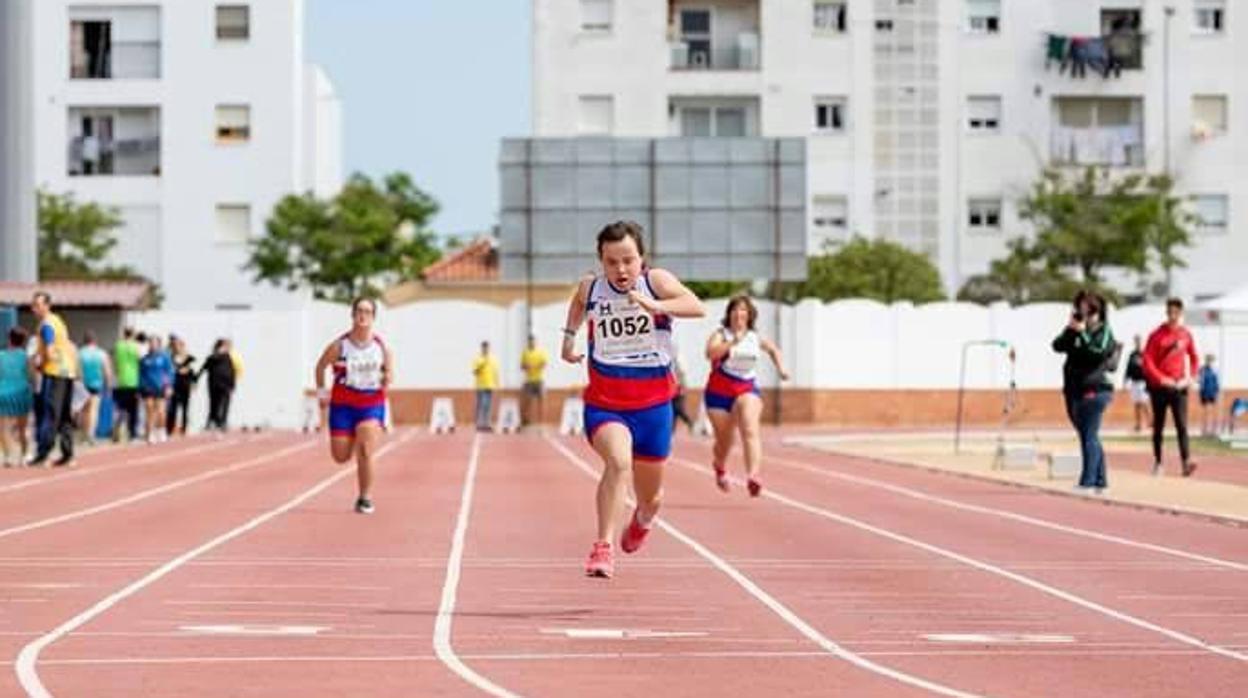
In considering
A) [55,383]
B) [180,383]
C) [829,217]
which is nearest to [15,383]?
[55,383]

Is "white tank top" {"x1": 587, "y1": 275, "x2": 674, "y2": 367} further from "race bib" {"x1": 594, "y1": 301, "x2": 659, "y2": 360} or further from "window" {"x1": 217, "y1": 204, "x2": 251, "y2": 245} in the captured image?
"window" {"x1": 217, "y1": 204, "x2": 251, "y2": 245}

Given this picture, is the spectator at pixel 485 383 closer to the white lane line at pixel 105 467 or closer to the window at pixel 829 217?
the white lane line at pixel 105 467

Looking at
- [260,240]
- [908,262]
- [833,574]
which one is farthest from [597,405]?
[260,240]

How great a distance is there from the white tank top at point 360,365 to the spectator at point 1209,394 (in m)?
29.6

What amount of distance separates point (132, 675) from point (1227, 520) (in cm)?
1392

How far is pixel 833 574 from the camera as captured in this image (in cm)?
1795

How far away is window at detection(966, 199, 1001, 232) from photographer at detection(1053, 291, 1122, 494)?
50099mm

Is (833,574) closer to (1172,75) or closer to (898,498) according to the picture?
(898,498)

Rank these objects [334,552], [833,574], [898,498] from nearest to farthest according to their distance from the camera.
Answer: [833,574]
[334,552]
[898,498]

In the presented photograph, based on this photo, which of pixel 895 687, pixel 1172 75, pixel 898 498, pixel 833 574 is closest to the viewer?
pixel 895 687

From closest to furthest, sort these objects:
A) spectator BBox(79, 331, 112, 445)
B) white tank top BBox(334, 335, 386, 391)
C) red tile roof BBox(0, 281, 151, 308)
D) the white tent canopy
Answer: white tank top BBox(334, 335, 386, 391)
spectator BBox(79, 331, 112, 445)
red tile roof BBox(0, 281, 151, 308)
the white tent canopy

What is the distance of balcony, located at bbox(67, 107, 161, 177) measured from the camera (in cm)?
7994

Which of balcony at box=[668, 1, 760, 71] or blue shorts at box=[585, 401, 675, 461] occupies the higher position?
balcony at box=[668, 1, 760, 71]

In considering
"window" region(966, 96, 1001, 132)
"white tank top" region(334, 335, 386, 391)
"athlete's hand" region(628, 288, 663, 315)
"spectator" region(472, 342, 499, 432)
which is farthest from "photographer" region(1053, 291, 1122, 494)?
"window" region(966, 96, 1001, 132)
